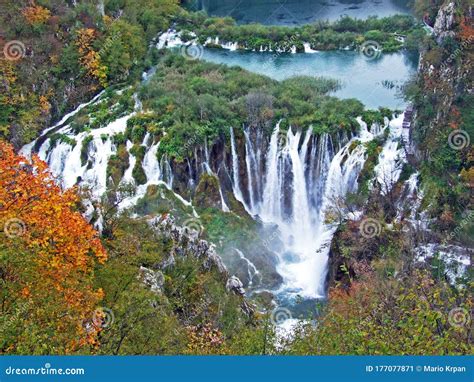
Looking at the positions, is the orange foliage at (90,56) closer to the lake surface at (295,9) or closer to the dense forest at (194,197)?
the dense forest at (194,197)

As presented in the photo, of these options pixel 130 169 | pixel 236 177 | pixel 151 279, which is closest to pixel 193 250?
pixel 151 279

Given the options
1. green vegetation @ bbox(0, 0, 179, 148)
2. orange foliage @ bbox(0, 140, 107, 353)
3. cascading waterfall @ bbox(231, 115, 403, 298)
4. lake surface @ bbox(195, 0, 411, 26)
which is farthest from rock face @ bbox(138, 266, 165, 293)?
lake surface @ bbox(195, 0, 411, 26)

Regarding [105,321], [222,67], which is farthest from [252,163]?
[105,321]

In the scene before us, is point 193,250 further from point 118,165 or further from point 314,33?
point 314,33

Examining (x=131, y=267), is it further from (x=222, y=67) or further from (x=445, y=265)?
(x=222, y=67)

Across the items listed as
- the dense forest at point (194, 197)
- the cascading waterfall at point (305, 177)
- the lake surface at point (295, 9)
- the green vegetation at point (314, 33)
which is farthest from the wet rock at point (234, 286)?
the lake surface at point (295, 9)

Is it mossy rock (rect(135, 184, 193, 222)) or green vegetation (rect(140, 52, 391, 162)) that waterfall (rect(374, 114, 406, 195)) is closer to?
green vegetation (rect(140, 52, 391, 162))

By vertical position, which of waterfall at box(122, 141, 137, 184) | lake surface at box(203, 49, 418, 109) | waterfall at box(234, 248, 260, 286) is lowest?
waterfall at box(234, 248, 260, 286)
